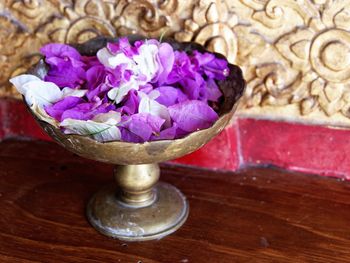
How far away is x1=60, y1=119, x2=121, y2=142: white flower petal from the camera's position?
72cm

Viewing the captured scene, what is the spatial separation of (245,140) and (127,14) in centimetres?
29

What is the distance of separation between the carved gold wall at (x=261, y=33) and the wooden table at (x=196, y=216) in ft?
0.41

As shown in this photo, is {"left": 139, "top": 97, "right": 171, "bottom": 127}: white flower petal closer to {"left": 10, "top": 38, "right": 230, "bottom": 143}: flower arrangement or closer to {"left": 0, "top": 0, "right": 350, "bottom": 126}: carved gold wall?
{"left": 10, "top": 38, "right": 230, "bottom": 143}: flower arrangement

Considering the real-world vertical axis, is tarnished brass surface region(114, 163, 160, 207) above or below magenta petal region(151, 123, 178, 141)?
below

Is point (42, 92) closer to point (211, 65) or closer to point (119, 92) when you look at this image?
point (119, 92)

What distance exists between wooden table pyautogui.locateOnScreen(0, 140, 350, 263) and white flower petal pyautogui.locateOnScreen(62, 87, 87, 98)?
7.7 inches

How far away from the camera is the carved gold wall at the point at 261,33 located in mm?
876

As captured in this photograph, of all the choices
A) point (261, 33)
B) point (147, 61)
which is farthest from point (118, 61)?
point (261, 33)

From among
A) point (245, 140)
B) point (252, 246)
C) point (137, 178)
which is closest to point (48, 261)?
point (137, 178)

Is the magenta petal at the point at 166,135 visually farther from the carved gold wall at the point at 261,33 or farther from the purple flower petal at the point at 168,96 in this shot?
the carved gold wall at the point at 261,33

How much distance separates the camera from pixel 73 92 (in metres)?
0.81

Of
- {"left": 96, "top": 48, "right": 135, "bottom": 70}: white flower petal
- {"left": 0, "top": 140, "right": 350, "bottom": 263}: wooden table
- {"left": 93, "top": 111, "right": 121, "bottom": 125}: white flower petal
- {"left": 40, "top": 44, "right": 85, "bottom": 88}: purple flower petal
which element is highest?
{"left": 96, "top": 48, "right": 135, "bottom": 70}: white flower petal

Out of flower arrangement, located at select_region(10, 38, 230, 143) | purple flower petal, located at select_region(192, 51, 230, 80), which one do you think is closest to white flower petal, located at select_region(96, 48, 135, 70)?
flower arrangement, located at select_region(10, 38, 230, 143)

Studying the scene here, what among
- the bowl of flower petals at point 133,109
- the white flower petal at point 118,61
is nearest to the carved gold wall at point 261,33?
the bowl of flower petals at point 133,109
